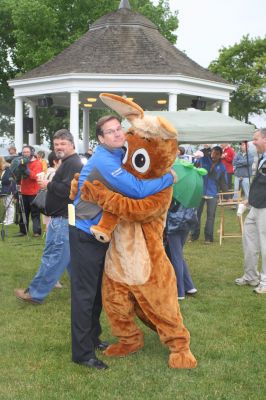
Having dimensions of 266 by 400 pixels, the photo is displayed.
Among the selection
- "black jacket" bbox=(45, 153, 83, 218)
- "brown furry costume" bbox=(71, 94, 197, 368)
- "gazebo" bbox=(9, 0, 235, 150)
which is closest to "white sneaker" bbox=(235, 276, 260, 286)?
"black jacket" bbox=(45, 153, 83, 218)

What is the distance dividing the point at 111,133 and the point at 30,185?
284 inches

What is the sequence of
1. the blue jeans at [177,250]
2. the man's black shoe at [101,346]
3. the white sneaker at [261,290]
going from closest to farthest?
the man's black shoe at [101,346], the blue jeans at [177,250], the white sneaker at [261,290]

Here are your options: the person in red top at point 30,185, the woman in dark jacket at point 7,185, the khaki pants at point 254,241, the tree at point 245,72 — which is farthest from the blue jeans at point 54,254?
the tree at point 245,72

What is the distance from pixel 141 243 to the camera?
409 centimetres

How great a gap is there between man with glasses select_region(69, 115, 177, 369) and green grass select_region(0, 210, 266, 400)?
0.29 meters

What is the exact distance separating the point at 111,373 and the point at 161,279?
86cm

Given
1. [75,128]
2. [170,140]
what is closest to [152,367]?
[170,140]

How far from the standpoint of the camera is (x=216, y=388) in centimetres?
399

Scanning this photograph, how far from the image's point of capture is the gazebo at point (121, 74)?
19062 mm

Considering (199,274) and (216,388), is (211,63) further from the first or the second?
(216,388)

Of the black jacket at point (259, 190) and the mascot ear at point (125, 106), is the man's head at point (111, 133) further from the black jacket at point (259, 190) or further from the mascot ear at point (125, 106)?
the black jacket at point (259, 190)

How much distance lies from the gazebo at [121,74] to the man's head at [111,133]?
13.9 metres

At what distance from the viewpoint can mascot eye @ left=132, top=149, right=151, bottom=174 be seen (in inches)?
155

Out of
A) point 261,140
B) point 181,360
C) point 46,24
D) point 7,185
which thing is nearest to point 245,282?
point 261,140
